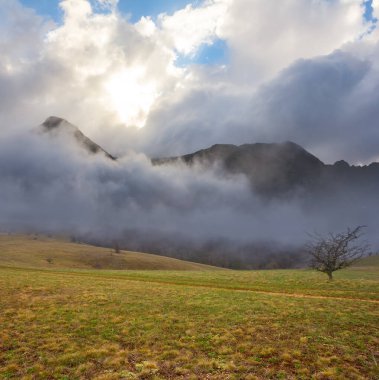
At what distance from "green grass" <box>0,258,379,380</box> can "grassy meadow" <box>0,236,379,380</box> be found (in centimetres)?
7

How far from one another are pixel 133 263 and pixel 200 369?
133 m

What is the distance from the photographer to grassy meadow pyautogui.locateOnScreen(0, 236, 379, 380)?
17.4m

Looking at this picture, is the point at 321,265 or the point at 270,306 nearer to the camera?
the point at 270,306

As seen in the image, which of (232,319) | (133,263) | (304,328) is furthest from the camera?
(133,263)

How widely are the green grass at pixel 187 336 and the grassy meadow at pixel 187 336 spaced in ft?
0.22

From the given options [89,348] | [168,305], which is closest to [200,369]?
[89,348]

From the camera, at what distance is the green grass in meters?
→ 17.4

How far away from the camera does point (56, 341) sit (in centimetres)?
2192

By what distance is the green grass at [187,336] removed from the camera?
1736 cm

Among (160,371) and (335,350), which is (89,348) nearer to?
(160,371)

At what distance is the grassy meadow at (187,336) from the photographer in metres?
17.4

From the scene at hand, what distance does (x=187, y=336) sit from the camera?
73.9ft

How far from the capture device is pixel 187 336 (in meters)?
22.5

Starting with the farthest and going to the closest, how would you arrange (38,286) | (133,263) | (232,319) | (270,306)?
(133,263) < (38,286) < (270,306) < (232,319)
